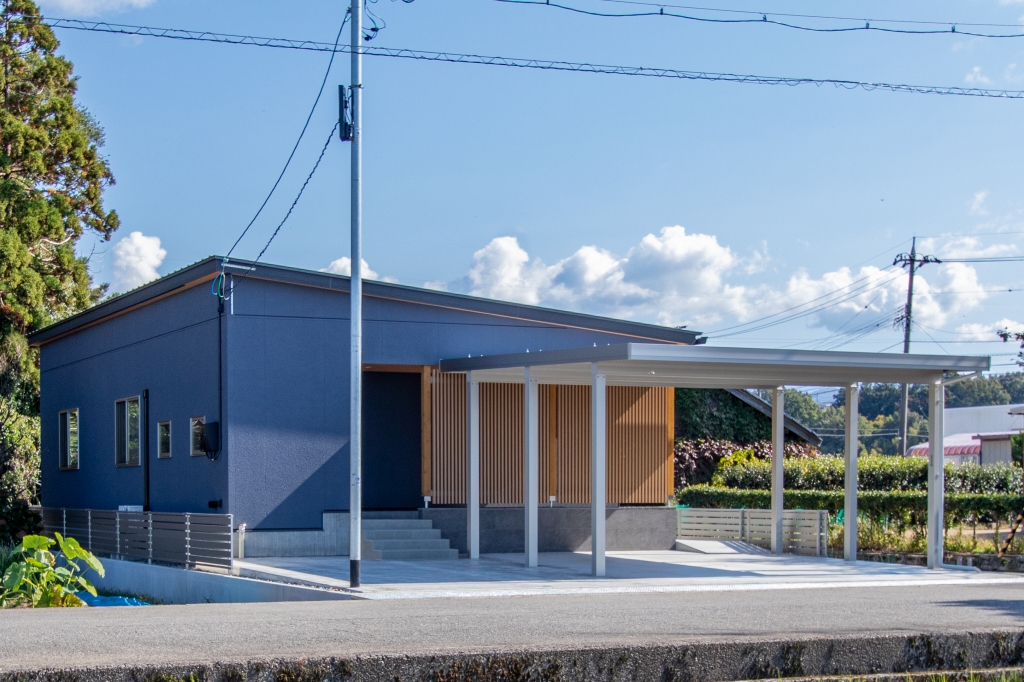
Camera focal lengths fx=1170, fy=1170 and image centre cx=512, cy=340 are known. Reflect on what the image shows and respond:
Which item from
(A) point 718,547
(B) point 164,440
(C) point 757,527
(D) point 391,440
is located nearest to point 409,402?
(D) point 391,440

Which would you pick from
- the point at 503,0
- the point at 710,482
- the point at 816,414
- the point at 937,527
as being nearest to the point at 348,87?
the point at 503,0

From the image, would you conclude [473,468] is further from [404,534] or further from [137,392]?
[137,392]

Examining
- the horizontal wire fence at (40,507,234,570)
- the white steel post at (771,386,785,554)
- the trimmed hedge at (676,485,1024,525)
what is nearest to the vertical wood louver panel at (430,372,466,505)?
the horizontal wire fence at (40,507,234,570)

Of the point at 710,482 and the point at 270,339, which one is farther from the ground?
the point at 270,339

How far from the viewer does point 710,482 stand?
1203 inches

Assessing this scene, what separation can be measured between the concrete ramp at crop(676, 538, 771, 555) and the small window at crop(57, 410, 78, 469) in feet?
41.3

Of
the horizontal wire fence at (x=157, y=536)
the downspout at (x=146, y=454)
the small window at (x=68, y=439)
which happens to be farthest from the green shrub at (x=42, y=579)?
the small window at (x=68, y=439)

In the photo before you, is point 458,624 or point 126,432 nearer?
point 458,624

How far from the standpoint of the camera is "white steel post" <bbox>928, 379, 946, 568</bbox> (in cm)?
1766

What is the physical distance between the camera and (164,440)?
66.3ft

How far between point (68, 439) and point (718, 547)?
1386 cm

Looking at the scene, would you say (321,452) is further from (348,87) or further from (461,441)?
(348,87)

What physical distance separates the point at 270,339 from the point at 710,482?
15766 mm

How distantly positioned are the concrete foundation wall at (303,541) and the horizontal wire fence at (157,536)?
3.12ft
